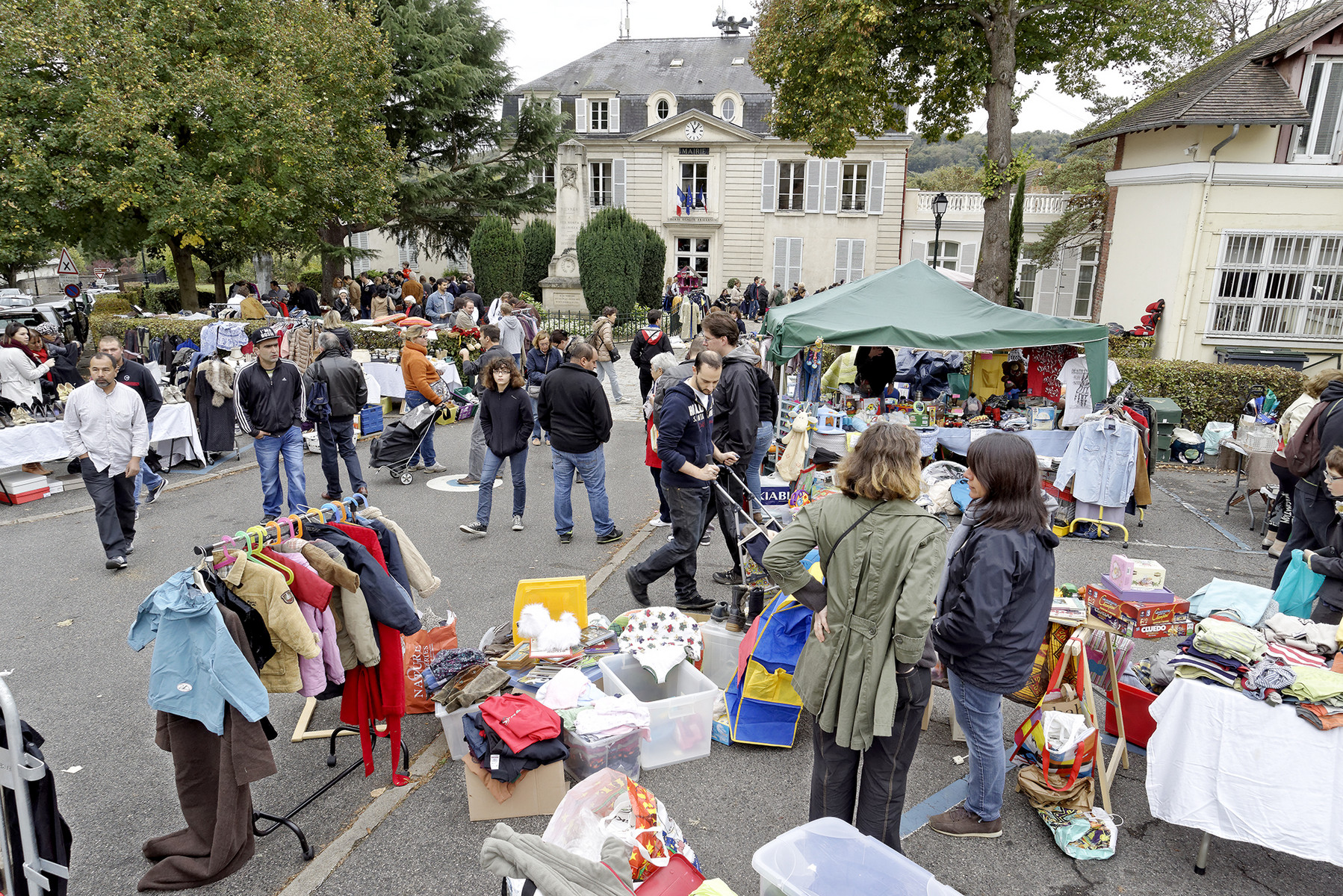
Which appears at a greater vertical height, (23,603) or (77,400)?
Result: (77,400)

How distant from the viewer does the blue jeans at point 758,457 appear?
289 inches

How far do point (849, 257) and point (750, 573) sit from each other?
2897 centimetres

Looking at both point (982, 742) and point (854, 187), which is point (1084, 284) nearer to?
point (854, 187)

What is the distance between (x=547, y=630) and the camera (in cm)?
472

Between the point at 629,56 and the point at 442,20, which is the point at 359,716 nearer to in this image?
the point at 442,20

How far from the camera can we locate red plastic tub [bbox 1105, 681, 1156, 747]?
14.1 ft

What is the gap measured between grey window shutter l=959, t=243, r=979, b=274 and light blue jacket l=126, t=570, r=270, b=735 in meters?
31.9

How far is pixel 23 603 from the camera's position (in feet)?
21.1

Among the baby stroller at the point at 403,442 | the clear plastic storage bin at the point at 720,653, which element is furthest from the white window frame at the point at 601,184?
the clear plastic storage bin at the point at 720,653

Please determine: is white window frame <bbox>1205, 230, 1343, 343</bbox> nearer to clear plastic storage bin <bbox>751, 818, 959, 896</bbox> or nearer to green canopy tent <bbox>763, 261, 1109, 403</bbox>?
green canopy tent <bbox>763, 261, 1109, 403</bbox>

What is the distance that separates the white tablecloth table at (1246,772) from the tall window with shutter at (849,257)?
29906mm

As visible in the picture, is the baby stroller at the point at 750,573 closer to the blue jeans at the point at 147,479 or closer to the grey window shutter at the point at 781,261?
the blue jeans at the point at 147,479

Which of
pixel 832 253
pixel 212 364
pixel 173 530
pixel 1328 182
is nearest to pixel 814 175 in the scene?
pixel 832 253

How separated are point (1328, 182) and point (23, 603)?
62.1 feet
